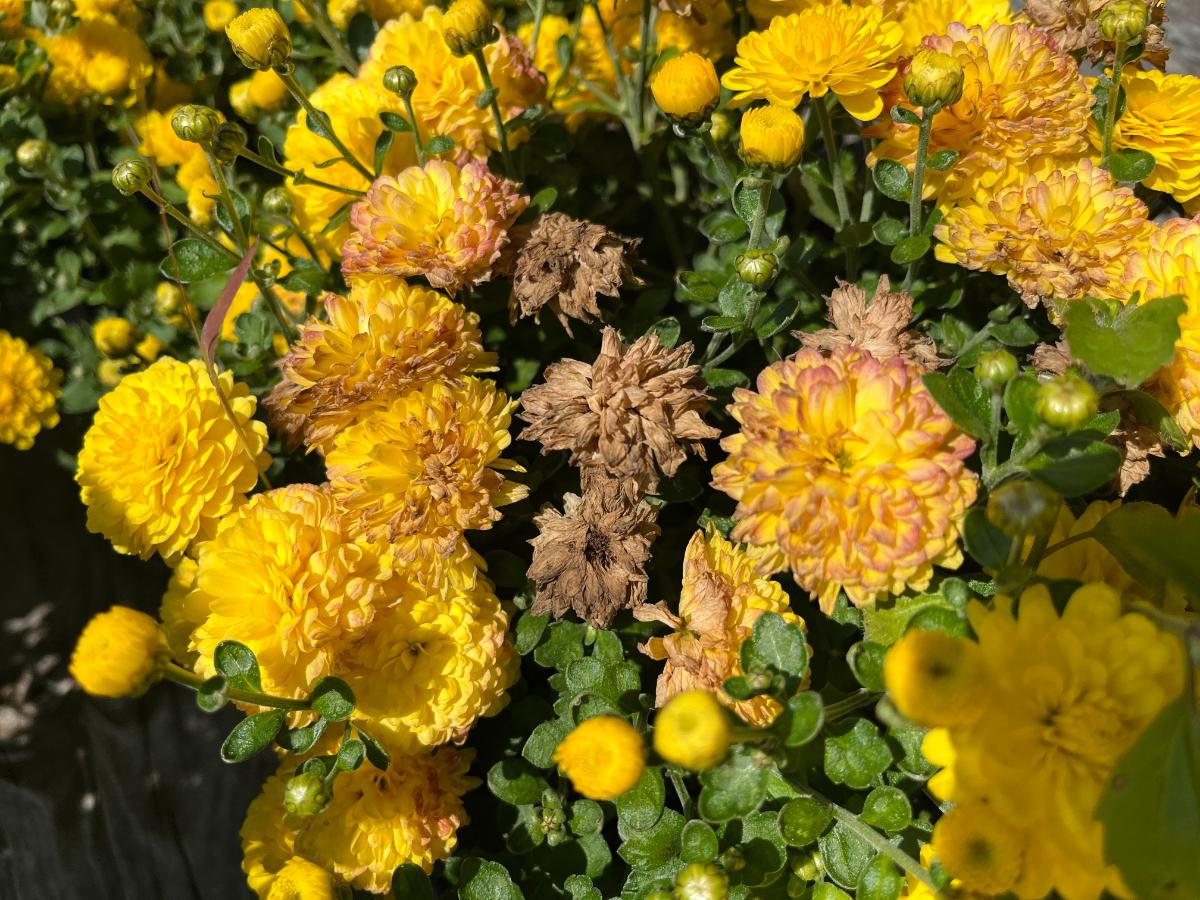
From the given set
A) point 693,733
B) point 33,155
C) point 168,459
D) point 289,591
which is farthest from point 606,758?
point 33,155

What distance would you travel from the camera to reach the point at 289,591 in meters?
0.98

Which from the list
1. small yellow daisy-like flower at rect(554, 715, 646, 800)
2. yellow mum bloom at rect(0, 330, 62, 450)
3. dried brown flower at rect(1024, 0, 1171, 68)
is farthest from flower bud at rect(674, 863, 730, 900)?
yellow mum bloom at rect(0, 330, 62, 450)

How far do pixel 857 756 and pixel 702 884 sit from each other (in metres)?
0.20

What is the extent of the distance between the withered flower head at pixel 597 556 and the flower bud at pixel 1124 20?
699mm

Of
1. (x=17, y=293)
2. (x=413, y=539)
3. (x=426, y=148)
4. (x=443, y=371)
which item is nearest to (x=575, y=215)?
(x=426, y=148)

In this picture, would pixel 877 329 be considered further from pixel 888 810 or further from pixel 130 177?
pixel 130 177

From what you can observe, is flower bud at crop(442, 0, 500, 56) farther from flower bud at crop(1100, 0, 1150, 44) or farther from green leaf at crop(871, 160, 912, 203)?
flower bud at crop(1100, 0, 1150, 44)

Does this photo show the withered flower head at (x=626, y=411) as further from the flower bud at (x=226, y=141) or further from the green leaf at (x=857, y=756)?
the flower bud at (x=226, y=141)

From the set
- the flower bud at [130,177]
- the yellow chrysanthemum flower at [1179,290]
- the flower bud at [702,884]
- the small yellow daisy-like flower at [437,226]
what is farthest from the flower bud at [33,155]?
the yellow chrysanthemum flower at [1179,290]

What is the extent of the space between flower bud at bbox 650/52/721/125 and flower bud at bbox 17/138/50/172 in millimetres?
1099

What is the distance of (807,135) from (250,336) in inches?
34.3

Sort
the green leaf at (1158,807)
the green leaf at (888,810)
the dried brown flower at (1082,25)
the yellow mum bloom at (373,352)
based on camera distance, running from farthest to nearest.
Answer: the dried brown flower at (1082,25)
the yellow mum bloom at (373,352)
the green leaf at (888,810)
the green leaf at (1158,807)

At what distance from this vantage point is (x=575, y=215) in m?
1.38

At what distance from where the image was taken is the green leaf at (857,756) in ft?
2.81
